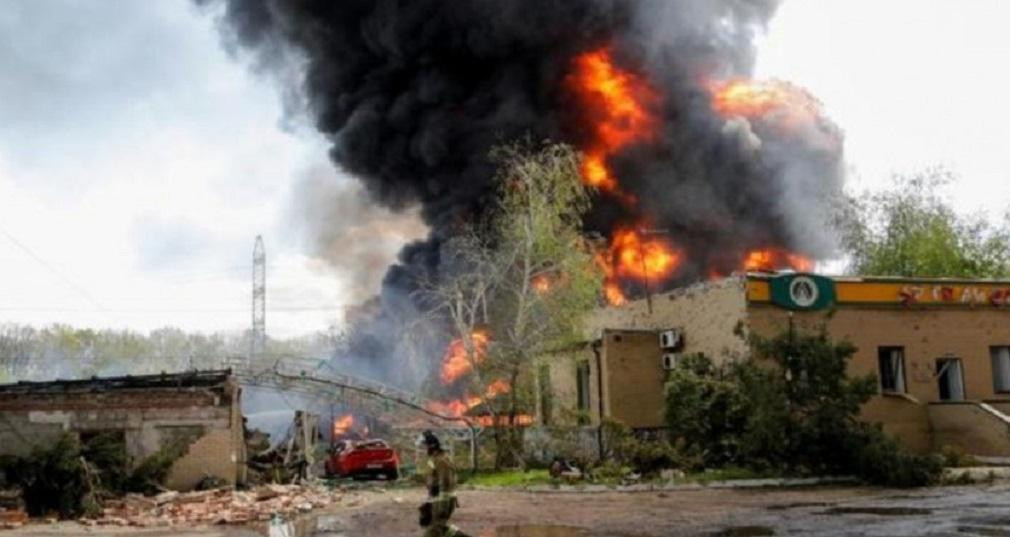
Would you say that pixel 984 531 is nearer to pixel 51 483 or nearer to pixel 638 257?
pixel 51 483

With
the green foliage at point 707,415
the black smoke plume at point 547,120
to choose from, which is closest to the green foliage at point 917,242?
the black smoke plume at point 547,120

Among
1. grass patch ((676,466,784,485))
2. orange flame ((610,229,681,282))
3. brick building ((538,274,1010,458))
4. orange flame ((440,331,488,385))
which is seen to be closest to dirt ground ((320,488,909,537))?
grass patch ((676,466,784,485))

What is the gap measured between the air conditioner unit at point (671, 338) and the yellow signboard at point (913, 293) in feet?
10.1

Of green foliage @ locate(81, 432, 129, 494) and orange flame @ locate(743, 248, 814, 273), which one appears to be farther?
orange flame @ locate(743, 248, 814, 273)

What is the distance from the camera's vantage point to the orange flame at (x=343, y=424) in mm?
43469

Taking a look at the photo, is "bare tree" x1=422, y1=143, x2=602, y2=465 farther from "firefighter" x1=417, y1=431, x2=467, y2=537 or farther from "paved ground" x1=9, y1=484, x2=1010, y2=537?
"firefighter" x1=417, y1=431, x2=467, y2=537

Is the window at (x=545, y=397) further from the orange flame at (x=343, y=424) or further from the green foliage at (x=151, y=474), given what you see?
the orange flame at (x=343, y=424)

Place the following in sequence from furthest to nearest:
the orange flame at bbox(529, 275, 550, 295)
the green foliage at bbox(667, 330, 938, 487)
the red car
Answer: the orange flame at bbox(529, 275, 550, 295) < the red car < the green foliage at bbox(667, 330, 938, 487)

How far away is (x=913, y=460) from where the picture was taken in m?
20.1

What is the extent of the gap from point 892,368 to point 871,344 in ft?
4.00

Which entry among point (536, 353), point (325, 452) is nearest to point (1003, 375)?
point (536, 353)

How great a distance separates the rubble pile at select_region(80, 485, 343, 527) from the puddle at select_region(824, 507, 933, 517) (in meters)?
9.83

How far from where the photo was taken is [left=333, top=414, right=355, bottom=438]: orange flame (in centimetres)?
4347

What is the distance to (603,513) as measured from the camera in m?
16.5
